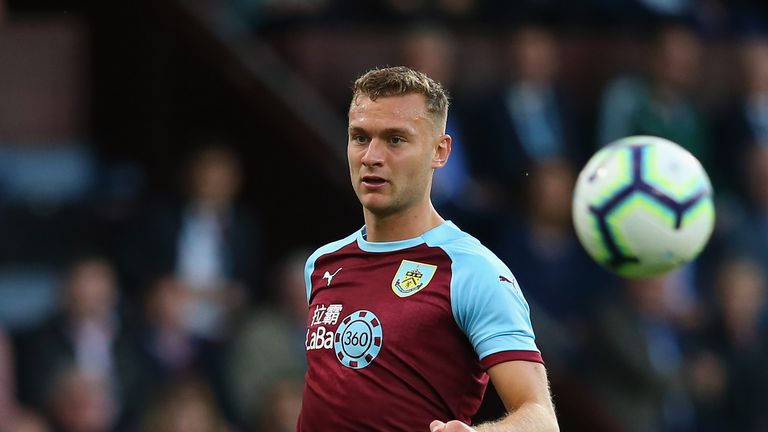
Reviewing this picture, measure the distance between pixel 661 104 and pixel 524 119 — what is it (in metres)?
1.20

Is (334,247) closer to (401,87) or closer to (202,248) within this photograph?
(401,87)

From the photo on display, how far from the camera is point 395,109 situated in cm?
452

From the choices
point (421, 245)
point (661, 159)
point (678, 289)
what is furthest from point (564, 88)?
point (421, 245)

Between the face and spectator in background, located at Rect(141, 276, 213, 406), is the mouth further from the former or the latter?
spectator in background, located at Rect(141, 276, 213, 406)

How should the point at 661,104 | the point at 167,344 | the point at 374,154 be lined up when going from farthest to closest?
1. the point at 661,104
2. the point at 167,344
3. the point at 374,154

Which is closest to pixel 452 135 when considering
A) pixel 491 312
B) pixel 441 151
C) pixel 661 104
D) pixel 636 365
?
pixel 661 104

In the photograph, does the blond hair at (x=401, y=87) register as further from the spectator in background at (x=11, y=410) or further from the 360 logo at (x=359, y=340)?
the spectator in background at (x=11, y=410)

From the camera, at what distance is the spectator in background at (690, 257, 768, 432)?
10.3m

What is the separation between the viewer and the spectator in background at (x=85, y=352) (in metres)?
8.89

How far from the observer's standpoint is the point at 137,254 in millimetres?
9836

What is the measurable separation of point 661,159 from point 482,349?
196 centimetres

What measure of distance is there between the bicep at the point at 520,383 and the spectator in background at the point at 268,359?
5074mm

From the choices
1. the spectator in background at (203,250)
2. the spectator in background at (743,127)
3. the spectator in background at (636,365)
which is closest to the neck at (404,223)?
the spectator in background at (203,250)

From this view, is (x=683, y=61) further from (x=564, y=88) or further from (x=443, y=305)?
(x=443, y=305)
